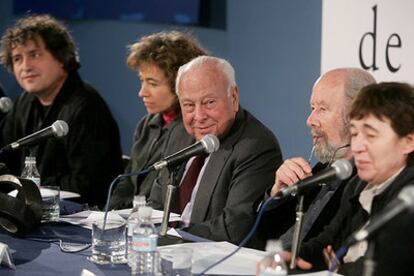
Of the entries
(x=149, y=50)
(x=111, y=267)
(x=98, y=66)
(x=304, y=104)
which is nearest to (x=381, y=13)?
(x=304, y=104)

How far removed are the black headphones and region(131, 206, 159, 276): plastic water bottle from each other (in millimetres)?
742

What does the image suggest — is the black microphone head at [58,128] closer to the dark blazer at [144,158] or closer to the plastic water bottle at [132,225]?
the plastic water bottle at [132,225]

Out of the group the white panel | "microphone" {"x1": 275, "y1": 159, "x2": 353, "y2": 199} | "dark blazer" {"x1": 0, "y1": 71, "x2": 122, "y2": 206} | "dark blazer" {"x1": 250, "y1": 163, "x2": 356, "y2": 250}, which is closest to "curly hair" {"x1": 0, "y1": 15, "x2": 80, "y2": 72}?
"dark blazer" {"x1": 0, "y1": 71, "x2": 122, "y2": 206}

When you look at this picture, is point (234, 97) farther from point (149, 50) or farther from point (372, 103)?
point (372, 103)

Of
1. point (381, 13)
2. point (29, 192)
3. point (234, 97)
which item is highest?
point (381, 13)

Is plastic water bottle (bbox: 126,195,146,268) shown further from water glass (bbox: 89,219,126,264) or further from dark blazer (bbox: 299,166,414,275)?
dark blazer (bbox: 299,166,414,275)

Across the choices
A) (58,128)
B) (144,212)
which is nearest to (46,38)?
(58,128)

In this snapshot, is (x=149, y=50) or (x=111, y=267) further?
(x=149, y=50)

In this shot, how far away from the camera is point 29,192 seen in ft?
10.8

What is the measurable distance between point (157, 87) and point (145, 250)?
188cm

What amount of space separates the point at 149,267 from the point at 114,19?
156 inches

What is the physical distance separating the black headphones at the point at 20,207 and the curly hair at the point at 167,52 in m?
1.13

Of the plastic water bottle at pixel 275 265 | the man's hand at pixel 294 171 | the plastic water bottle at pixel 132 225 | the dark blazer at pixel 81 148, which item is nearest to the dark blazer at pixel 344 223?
the man's hand at pixel 294 171

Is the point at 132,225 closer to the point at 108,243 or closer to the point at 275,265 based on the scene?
the point at 108,243
